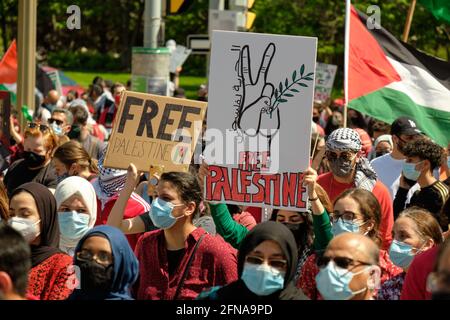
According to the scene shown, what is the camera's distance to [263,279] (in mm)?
5098

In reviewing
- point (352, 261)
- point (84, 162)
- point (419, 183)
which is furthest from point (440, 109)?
point (352, 261)

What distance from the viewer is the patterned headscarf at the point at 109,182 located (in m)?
7.79

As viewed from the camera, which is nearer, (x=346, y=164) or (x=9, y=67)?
(x=346, y=164)

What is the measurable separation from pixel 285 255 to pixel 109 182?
2875 millimetres

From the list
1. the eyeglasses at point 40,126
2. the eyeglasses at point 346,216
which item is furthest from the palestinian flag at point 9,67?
the eyeglasses at point 346,216

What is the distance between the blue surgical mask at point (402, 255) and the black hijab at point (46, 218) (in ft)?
5.90

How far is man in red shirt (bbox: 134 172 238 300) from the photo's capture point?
6008mm

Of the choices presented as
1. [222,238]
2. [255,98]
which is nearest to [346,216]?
[222,238]

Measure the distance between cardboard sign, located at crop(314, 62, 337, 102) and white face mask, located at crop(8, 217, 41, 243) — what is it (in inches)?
532

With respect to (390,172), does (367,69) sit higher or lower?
higher

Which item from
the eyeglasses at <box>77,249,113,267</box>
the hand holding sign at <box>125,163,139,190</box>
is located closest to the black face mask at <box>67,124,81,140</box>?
the hand holding sign at <box>125,163,139,190</box>

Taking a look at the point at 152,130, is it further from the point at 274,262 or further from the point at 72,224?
the point at 274,262

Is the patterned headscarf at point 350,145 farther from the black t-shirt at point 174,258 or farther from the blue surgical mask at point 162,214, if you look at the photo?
the black t-shirt at point 174,258
